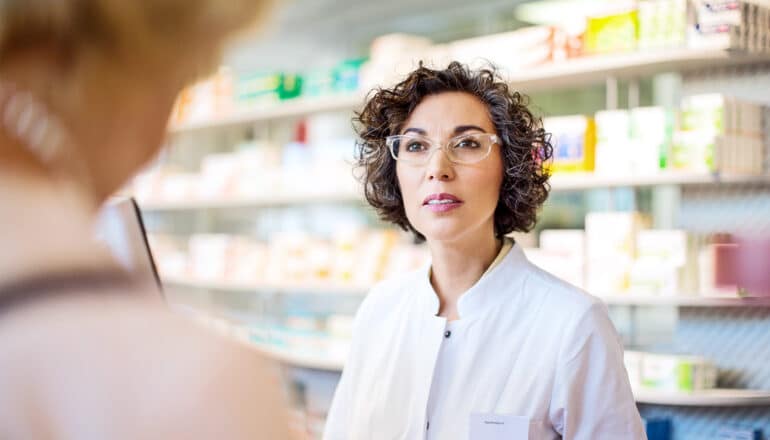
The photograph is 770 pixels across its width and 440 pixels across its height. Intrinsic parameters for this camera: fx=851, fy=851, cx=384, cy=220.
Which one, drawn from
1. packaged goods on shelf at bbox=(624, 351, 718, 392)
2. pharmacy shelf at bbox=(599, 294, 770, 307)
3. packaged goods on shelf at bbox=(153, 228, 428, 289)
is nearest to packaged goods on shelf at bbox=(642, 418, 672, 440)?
packaged goods on shelf at bbox=(624, 351, 718, 392)

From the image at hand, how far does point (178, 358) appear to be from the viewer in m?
0.56

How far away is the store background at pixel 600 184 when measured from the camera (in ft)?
12.8

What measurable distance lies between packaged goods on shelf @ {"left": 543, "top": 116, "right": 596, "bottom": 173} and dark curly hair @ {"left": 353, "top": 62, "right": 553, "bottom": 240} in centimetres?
172

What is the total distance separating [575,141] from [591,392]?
2.47 m

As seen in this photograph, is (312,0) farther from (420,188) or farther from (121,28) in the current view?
(121,28)

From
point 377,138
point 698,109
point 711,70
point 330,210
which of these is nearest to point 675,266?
point 698,109

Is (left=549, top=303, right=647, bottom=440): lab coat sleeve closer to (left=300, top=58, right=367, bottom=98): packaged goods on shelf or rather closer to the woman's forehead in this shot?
the woman's forehead

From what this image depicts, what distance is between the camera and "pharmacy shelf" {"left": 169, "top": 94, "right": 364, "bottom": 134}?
5309 mm

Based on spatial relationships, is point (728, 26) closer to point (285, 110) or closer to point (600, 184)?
point (600, 184)

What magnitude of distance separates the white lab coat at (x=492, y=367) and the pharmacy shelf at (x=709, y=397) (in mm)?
2032

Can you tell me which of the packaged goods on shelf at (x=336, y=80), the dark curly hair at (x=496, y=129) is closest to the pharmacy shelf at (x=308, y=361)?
the packaged goods on shelf at (x=336, y=80)

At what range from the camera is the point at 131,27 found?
62 cm

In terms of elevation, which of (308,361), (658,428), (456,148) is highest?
(456,148)

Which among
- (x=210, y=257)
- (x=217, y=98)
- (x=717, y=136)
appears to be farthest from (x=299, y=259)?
(x=717, y=136)
